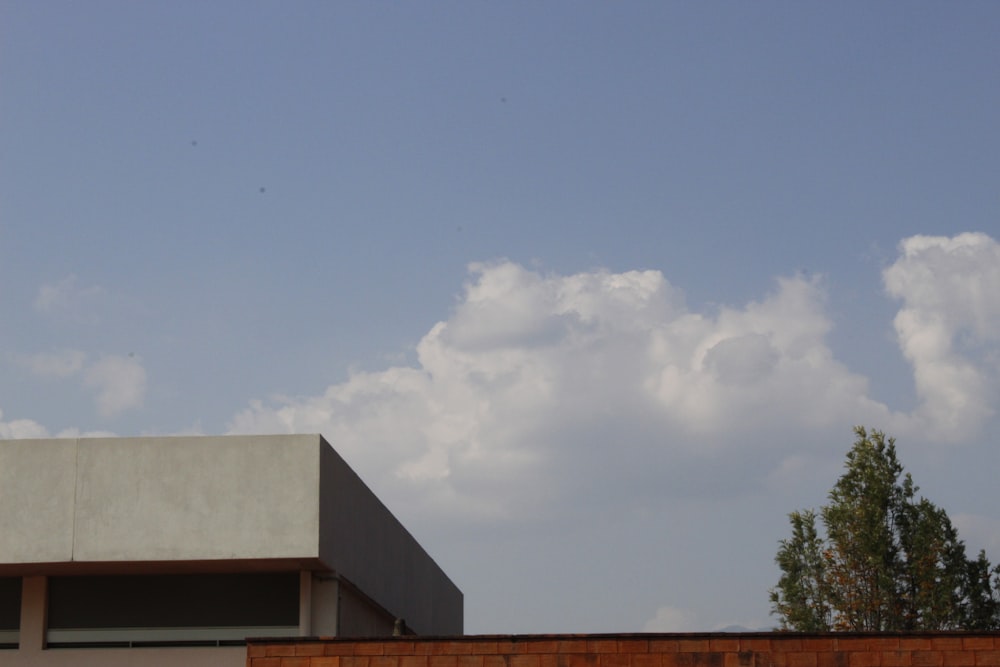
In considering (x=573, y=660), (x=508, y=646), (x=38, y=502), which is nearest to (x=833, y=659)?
(x=573, y=660)

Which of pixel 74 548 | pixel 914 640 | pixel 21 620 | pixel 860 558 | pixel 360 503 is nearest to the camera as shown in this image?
pixel 914 640

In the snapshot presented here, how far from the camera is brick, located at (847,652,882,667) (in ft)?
51.3

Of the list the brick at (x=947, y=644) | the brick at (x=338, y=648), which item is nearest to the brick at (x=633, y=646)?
the brick at (x=338, y=648)

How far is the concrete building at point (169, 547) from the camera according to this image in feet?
65.5

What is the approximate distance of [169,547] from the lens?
65.5 ft

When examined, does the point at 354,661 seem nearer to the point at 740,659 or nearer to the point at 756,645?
the point at 740,659

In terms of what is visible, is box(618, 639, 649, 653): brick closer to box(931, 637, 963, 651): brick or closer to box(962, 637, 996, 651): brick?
box(931, 637, 963, 651): brick

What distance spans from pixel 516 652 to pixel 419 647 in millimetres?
1194

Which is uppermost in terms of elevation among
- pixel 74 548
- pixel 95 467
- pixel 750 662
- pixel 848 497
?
pixel 848 497

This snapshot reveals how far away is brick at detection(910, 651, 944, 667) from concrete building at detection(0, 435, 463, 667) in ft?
28.9

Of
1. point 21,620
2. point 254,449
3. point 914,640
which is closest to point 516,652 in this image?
point 914,640

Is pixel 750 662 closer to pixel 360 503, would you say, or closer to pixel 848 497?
pixel 360 503

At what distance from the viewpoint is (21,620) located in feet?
69.8

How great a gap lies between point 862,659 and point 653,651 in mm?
2485
